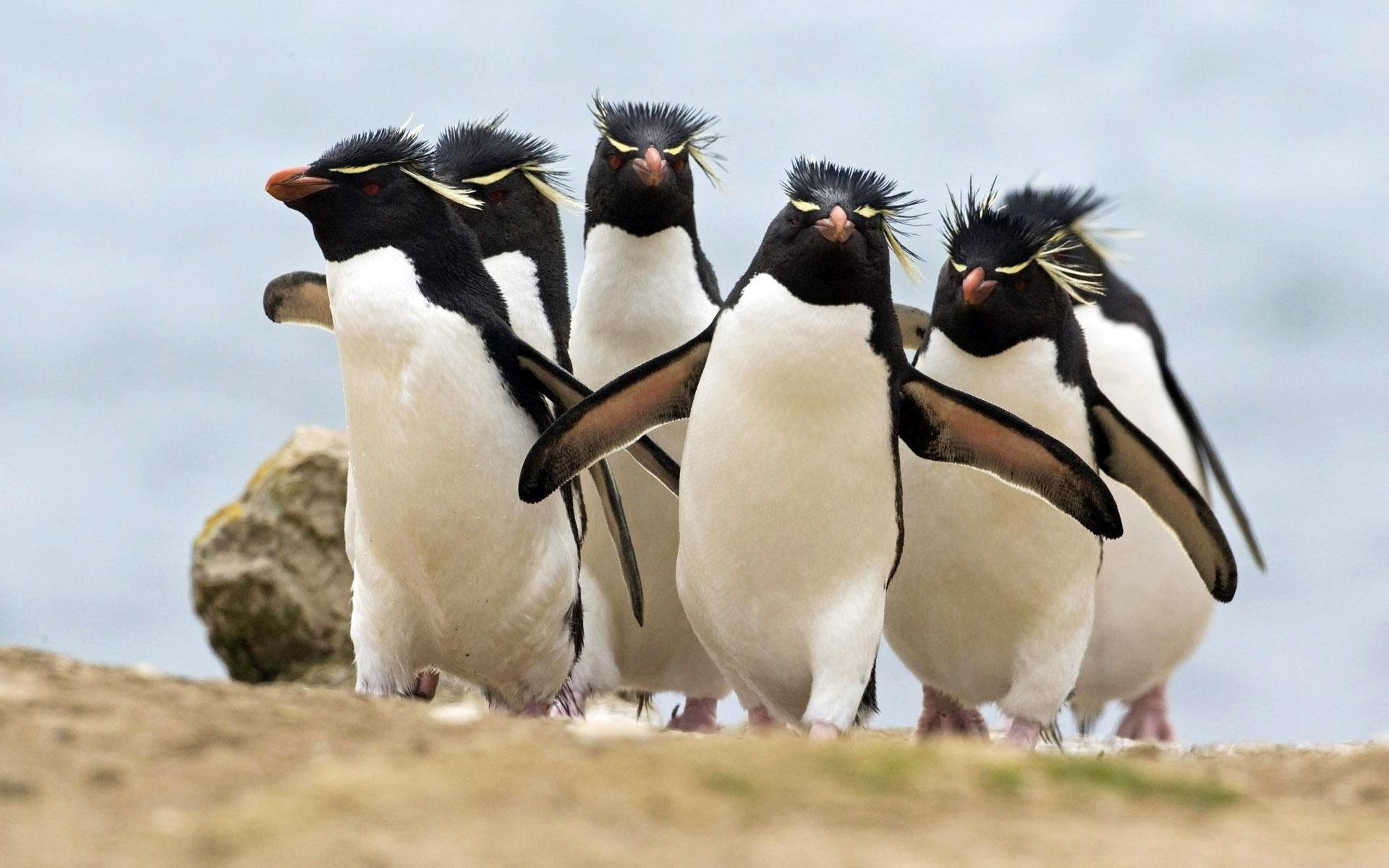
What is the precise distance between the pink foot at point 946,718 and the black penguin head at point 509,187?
2024 millimetres

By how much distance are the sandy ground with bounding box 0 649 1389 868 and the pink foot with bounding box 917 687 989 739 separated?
2315 millimetres

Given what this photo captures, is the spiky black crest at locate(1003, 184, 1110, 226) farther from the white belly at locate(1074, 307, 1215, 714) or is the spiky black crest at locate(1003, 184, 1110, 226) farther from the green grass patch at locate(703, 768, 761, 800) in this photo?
the green grass patch at locate(703, 768, 761, 800)

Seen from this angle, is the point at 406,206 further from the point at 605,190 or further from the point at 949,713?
the point at 949,713

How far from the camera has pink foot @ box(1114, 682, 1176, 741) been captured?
820cm

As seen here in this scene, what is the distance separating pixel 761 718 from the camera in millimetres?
5035

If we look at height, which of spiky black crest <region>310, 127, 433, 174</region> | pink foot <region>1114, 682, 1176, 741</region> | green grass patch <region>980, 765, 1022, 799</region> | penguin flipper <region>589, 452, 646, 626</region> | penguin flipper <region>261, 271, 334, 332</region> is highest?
spiky black crest <region>310, 127, 433, 174</region>

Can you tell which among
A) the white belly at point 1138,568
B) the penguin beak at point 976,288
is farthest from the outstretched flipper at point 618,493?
the white belly at point 1138,568

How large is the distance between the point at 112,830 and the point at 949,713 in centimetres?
371

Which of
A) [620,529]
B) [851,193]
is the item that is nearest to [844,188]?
[851,193]

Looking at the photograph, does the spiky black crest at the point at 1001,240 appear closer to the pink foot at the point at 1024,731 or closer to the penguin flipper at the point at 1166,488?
the penguin flipper at the point at 1166,488

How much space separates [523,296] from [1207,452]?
3714 millimetres

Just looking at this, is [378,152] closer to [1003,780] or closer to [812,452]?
[812,452]

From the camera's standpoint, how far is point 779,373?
15.1ft

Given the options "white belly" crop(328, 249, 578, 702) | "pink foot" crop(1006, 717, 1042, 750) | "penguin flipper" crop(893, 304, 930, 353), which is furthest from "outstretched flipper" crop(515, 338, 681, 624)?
"penguin flipper" crop(893, 304, 930, 353)
